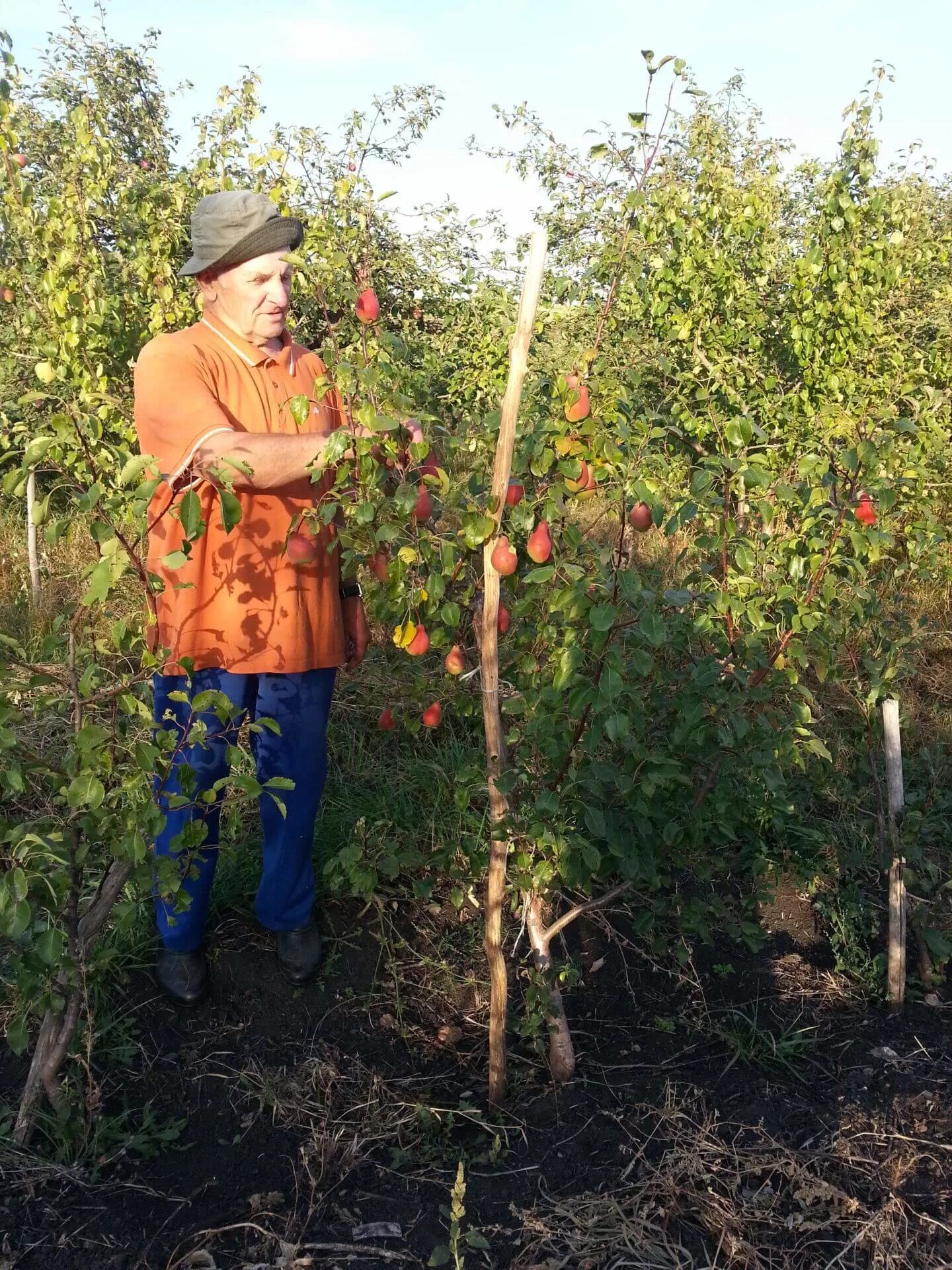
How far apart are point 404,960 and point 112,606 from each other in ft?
8.52

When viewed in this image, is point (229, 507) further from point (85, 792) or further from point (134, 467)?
point (85, 792)

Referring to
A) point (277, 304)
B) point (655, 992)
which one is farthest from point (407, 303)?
point (655, 992)

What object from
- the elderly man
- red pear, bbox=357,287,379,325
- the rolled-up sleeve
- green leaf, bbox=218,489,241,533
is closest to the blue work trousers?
the elderly man

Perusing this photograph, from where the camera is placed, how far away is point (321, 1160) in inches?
77.4

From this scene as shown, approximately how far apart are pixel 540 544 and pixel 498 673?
0.35 m

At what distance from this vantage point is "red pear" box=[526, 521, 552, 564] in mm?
1712

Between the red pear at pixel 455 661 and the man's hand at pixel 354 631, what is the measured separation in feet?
1.79

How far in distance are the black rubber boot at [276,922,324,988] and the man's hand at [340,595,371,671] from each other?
2.17ft

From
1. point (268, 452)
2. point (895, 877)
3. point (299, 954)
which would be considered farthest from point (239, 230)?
point (895, 877)

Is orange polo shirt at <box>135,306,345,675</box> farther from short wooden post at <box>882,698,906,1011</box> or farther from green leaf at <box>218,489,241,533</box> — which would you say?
short wooden post at <box>882,698,906,1011</box>

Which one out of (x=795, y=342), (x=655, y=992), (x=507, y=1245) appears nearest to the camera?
(x=507, y=1245)

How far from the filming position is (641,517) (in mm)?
1647

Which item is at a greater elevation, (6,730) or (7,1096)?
(6,730)

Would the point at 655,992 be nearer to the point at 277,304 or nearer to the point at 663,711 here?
the point at 663,711
